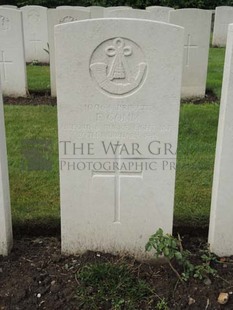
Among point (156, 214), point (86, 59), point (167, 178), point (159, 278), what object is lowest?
point (159, 278)

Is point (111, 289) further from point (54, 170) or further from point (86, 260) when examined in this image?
point (54, 170)

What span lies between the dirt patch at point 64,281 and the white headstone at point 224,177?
16cm

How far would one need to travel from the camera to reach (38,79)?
8352mm

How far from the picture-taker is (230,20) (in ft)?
44.9

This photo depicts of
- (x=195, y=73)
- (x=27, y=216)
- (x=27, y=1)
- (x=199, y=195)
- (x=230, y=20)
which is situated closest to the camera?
(x=27, y=216)

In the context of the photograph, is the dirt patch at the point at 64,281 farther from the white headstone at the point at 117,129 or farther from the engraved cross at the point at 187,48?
the engraved cross at the point at 187,48

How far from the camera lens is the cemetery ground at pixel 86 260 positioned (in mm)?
2654

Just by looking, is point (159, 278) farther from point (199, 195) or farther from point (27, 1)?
point (27, 1)

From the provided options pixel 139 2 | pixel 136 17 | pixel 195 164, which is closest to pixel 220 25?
pixel 139 2

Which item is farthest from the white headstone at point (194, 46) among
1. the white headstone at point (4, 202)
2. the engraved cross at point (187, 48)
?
the white headstone at point (4, 202)

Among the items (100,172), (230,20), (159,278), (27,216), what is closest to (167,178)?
(100,172)

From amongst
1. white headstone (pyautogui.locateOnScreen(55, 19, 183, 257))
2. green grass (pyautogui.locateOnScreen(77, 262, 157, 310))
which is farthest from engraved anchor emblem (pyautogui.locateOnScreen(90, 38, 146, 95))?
green grass (pyautogui.locateOnScreen(77, 262, 157, 310))

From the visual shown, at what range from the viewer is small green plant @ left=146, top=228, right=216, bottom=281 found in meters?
2.71

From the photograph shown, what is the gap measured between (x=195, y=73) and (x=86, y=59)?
5023 millimetres
